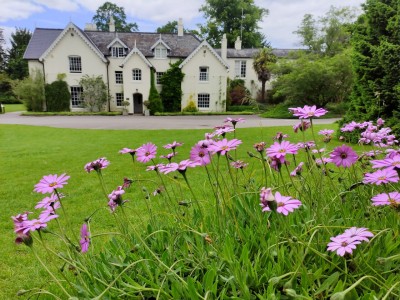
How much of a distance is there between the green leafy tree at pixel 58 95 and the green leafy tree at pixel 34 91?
Answer: 543 millimetres

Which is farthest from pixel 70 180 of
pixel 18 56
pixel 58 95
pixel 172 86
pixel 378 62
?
pixel 18 56

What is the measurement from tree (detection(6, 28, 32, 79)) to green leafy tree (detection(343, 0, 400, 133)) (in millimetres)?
49702

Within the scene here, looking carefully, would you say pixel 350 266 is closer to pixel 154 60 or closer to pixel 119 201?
pixel 119 201

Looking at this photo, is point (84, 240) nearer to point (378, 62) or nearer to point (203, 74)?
point (378, 62)

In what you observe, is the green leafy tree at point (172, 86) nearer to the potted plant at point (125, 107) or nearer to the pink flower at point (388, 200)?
the potted plant at point (125, 107)

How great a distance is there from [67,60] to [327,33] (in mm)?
25619

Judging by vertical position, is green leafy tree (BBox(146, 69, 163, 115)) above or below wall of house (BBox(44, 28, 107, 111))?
below

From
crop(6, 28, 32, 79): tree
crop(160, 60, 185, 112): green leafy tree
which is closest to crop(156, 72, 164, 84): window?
crop(160, 60, 185, 112): green leafy tree

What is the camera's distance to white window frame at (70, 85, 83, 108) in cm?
2883

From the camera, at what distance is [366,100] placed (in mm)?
9250

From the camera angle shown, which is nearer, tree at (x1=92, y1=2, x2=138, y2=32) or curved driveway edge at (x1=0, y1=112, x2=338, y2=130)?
curved driveway edge at (x1=0, y1=112, x2=338, y2=130)

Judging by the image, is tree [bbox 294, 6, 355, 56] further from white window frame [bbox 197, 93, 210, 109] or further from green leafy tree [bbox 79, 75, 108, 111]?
green leafy tree [bbox 79, 75, 108, 111]

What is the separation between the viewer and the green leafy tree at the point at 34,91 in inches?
1079

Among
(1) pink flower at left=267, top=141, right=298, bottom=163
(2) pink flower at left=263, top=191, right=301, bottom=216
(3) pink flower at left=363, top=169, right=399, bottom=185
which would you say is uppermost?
(1) pink flower at left=267, top=141, right=298, bottom=163
